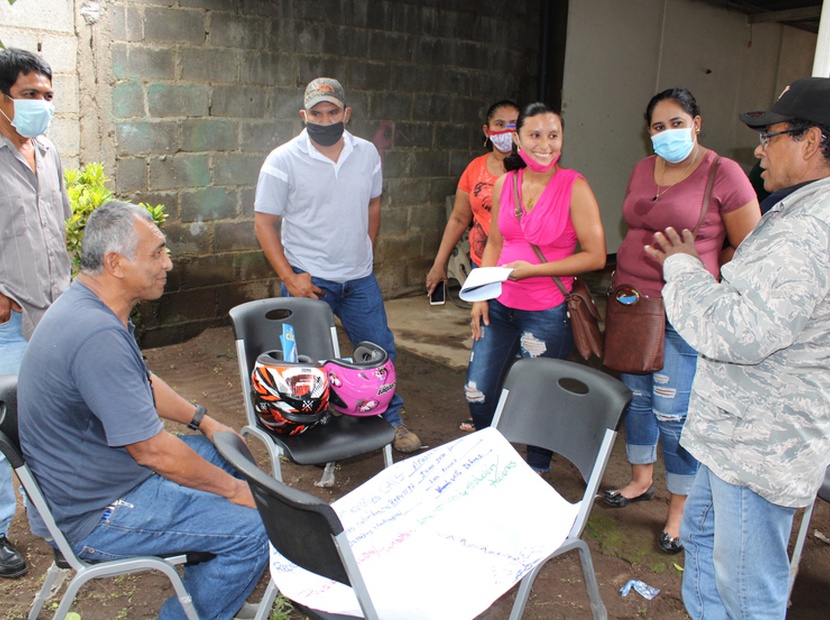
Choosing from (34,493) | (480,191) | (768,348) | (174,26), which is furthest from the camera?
(174,26)

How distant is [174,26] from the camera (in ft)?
16.1

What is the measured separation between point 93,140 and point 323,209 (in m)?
2.14

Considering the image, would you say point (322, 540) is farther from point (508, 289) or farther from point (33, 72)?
point (33, 72)

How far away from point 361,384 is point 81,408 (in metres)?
1.08

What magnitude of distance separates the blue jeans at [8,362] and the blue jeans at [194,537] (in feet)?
2.98

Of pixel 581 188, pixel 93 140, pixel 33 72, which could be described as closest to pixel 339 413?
pixel 581 188

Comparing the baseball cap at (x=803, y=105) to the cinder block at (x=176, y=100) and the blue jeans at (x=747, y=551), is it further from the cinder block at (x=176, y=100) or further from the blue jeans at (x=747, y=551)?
the cinder block at (x=176, y=100)

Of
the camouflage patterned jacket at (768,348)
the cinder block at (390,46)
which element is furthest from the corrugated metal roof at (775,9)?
the camouflage patterned jacket at (768,348)

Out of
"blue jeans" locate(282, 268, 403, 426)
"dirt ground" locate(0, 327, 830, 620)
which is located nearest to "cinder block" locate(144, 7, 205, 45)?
"blue jeans" locate(282, 268, 403, 426)

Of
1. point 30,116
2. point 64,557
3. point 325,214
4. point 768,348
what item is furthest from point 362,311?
point 768,348

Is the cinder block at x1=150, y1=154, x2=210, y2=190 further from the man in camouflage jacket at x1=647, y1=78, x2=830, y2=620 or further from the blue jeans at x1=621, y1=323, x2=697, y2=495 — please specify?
the man in camouflage jacket at x1=647, y1=78, x2=830, y2=620

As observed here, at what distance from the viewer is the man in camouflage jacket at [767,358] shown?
1.59 m

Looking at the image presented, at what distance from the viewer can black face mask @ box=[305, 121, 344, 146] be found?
11.4 feet

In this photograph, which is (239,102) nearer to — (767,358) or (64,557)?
(64,557)
